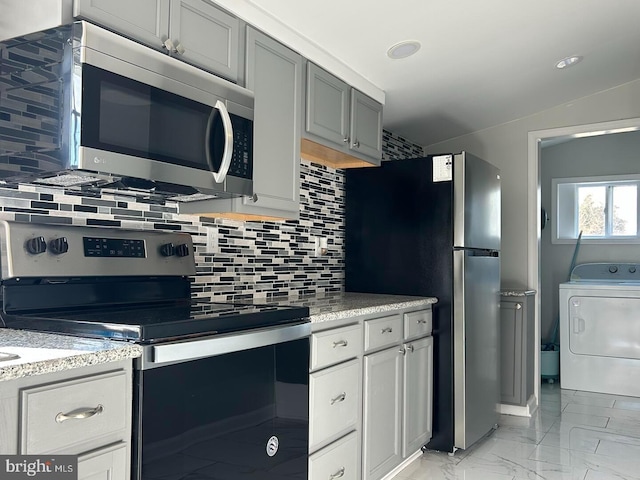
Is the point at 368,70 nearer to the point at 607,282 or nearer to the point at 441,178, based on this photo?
the point at 441,178

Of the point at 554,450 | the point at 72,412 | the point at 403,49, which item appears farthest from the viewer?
the point at 554,450

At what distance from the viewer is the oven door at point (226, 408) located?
141cm

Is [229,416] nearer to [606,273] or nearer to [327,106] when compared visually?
[327,106]

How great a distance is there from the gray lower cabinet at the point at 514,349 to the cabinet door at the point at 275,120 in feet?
7.25

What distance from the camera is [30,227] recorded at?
1.67 meters

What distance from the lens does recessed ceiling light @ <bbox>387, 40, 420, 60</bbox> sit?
2.88 metres

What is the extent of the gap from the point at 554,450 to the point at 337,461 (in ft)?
5.55

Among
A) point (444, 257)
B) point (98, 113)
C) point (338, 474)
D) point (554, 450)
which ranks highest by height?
point (98, 113)

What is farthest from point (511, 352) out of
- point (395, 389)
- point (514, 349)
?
point (395, 389)

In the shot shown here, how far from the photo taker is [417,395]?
3014 millimetres

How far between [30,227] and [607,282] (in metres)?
5.22

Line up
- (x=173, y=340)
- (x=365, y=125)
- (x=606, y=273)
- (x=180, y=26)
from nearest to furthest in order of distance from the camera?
(x=173, y=340)
(x=180, y=26)
(x=365, y=125)
(x=606, y=273)

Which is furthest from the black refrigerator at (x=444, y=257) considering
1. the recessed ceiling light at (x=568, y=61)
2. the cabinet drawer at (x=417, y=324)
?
the recessed ceiling light at (x=568, y=61)

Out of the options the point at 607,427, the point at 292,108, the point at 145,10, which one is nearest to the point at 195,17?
the point at 145,10
